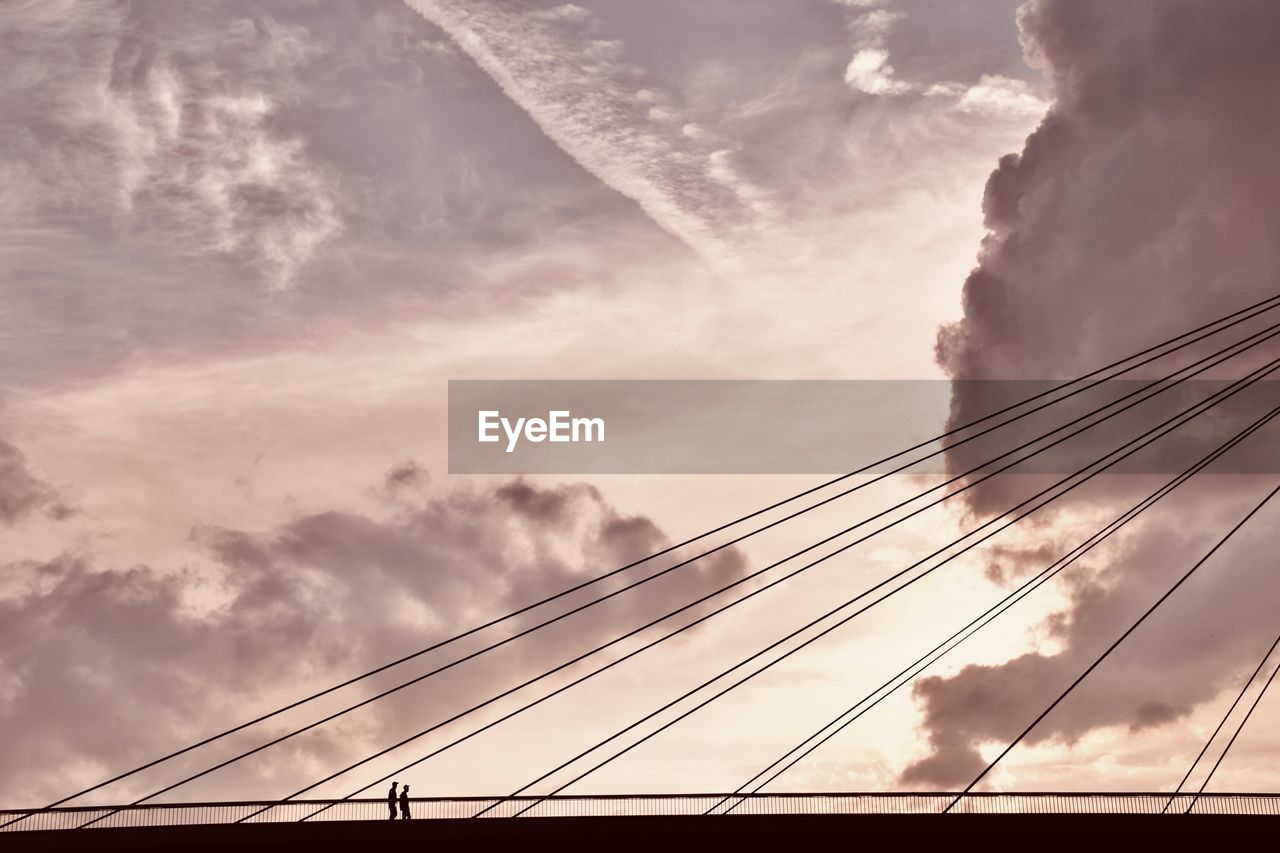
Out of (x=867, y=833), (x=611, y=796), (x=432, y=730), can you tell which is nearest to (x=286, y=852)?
(x=432, y=730)

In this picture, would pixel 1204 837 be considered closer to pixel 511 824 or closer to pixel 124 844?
pixel 511 824

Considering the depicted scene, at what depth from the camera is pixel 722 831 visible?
148 ft

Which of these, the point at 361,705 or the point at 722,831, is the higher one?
the point at 361,705

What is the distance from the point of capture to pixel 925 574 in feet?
152

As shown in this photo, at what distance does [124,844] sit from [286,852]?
4486mm

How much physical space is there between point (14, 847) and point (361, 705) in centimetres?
995

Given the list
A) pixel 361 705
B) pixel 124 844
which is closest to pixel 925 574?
pixel 361 705

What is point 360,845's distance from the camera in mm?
44125

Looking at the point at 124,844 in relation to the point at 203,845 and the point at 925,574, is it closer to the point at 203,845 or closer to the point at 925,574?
the point at 203,845

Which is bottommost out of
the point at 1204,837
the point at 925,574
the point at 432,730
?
the point at 1204,837

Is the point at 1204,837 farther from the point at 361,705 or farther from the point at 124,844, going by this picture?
the point at 124,844

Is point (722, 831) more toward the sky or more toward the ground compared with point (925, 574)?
more toward the ground

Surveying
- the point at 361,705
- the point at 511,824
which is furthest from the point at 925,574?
the point at 361,705

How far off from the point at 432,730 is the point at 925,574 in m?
14.7
